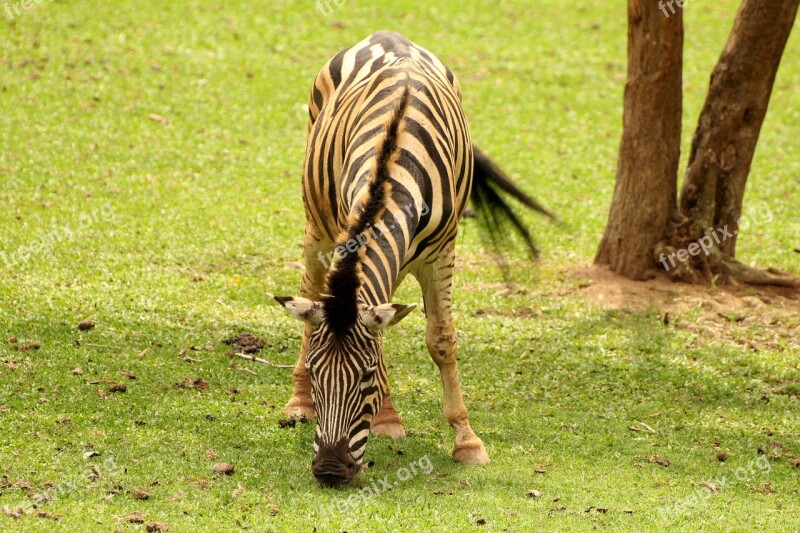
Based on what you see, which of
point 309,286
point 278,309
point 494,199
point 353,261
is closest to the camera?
point 353,261

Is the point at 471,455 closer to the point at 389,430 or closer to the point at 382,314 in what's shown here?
the point at 389,430

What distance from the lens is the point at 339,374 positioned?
5777mm

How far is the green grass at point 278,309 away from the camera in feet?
20.6

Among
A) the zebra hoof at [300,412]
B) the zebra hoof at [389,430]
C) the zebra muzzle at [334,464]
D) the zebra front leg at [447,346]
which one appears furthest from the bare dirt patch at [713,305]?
Result: the zebra muzzle at [334,464]

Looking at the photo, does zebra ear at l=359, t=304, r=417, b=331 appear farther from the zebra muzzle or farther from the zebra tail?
the zebra tail

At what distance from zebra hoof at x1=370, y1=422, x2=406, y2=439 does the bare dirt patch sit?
3.90 metres

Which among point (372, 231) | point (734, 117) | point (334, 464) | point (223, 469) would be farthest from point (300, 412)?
point (734, 117)

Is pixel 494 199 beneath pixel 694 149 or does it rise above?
beneath

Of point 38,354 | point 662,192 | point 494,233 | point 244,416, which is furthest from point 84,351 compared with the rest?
point 662,192

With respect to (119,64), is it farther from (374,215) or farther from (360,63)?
(374,215)

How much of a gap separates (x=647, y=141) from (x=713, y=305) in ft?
6.45

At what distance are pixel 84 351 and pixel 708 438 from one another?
5.14 meters

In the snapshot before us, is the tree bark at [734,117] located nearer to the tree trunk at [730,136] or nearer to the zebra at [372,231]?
the tree trunk at [730,136]

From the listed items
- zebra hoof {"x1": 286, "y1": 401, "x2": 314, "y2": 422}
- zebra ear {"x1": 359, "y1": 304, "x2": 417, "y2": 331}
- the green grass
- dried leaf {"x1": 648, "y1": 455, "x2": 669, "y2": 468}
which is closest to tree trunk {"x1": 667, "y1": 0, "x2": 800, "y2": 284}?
the green grass
